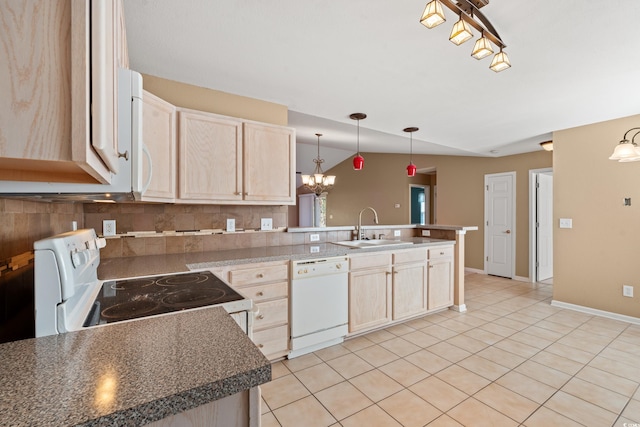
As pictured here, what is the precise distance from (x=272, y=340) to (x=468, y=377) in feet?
4.99

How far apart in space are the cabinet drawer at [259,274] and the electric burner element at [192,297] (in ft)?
2.46

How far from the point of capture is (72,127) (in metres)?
0.49

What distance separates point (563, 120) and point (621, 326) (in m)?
2.40

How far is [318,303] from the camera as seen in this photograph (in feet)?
8.25

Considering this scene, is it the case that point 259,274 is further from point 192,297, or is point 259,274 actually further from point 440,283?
point 440,283

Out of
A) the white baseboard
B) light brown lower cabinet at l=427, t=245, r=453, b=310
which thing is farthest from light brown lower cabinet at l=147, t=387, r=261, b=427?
the white baseboard

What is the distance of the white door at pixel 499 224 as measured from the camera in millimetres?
5375

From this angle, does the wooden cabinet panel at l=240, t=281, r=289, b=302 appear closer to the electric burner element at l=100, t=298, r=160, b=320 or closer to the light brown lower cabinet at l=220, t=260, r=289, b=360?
the light brown lower cabinet at l=220, t=260, r=289, b=360

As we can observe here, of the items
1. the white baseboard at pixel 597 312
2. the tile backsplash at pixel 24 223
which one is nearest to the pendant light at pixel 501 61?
the tile backsplash at pixel 24 223

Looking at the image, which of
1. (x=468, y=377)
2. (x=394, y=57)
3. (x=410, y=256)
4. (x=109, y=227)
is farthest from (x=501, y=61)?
(x=109, y=227)

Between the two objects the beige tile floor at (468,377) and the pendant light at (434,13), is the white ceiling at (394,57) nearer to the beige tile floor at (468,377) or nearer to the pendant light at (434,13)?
the pendant light at (434,13)

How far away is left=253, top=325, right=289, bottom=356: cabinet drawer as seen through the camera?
2250 mm

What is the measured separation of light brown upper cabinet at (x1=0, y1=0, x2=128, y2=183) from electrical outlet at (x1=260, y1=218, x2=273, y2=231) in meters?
2.31

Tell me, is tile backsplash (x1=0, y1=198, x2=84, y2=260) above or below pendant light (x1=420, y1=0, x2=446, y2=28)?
below
